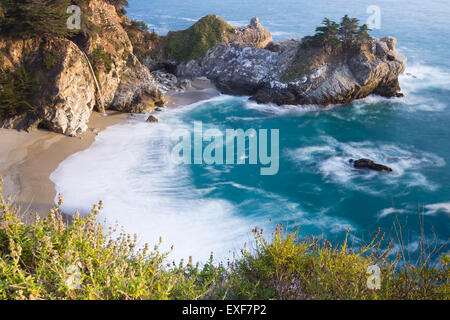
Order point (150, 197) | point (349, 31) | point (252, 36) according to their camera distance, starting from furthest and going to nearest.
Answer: point (252, 36)
point (349, 31)
point (150, 197)

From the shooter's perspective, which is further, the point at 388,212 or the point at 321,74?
the point at 321,74

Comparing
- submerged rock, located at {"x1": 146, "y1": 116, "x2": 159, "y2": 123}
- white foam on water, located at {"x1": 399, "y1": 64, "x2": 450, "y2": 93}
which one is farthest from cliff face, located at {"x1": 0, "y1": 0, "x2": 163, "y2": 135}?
white foam on water, located at {"x1": 399, "y1": 64, "x2": 450, "y2": 93}

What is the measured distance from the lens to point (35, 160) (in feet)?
48.2

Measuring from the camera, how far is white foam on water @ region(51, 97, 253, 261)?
1203cm

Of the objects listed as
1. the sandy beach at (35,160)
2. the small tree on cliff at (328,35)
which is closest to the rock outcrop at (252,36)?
the small tree on cliff at (328,35)

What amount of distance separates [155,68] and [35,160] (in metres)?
16.5

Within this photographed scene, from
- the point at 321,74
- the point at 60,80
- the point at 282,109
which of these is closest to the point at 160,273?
the point at 60,80

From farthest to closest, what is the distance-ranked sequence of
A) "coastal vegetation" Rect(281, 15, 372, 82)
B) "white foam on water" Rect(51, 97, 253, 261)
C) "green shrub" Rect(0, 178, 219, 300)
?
"coastal vegetation" Rect(281, 15, 372, 82), "white foam on water" Rect(51, 97, 253, 261), "green shrub" Rect(0, 178, 219, 300)

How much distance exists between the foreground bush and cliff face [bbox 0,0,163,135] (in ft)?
41.9

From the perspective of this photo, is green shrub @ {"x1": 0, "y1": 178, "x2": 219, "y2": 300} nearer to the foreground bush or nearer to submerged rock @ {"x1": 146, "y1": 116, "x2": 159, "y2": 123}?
the foreground bush

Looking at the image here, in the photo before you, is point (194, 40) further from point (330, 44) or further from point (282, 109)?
point (330, 44)
